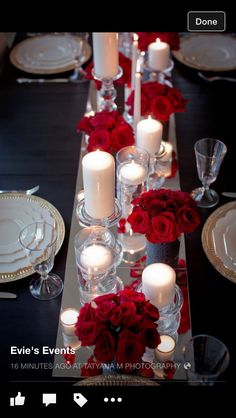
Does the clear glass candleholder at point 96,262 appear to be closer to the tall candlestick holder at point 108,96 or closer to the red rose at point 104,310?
the red rose at point 104,310

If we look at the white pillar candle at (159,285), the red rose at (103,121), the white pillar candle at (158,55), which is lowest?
the white pillar candle at (159,285)

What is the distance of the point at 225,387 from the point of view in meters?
0.89

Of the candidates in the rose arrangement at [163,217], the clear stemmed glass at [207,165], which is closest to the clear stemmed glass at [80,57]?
the clear stemmed glass at [207,165]

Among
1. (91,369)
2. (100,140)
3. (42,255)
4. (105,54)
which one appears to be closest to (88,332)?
(91,369)

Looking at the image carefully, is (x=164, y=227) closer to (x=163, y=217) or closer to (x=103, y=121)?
(x=163, y=217)

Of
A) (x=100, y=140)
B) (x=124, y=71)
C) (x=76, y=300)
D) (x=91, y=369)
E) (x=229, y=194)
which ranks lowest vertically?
(x=91, y=369)

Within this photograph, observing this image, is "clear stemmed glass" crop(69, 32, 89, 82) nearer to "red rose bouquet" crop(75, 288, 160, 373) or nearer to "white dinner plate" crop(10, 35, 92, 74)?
"white dinner plate" crop(10, 35, 92, 74)

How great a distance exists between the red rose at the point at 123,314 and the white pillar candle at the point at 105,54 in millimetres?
868

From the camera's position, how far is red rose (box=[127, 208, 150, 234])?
1.03 metres

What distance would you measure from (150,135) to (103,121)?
0.40 ft

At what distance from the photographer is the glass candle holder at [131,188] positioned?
48.0 inches

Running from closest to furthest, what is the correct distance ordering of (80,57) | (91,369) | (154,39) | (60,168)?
(91,369) < (60,168) < (154,39) < (80,57)

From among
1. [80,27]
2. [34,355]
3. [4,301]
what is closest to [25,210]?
[4,301]

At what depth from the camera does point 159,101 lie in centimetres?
144
